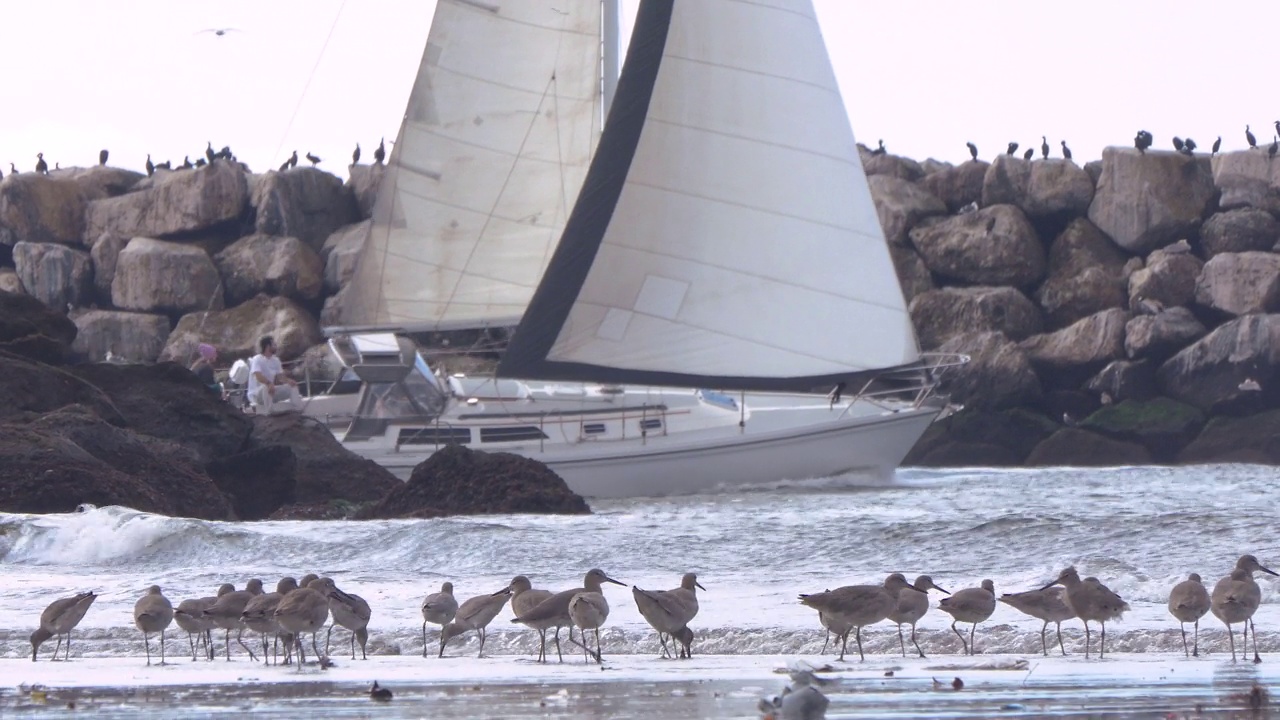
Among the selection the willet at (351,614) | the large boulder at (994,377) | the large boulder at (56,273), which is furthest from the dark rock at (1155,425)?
the willet at (351,614)

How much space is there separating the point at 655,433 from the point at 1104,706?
58.4 feet

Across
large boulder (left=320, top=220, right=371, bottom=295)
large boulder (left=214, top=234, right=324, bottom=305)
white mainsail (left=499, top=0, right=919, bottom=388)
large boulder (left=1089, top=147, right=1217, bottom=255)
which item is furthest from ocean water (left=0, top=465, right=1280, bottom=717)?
large boulder (left=214, top=234, right=324, bottom=305)

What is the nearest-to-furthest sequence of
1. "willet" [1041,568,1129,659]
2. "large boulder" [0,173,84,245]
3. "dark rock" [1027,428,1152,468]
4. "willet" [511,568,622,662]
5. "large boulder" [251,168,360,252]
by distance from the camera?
"willet" [511,568,622,662], "willet" [1041,568,1129,659], "dark rock" [1027,428,1152,468], "large boulder" [251,168,360,252], "large boulder" [0,173,84,245]

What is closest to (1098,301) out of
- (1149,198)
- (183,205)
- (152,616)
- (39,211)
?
(1149,198)

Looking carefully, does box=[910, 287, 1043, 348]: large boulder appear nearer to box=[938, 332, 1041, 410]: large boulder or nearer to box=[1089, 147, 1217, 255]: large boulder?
box=[938, 332, 1041, 410]: large boulder

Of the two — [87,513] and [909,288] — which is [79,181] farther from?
[87,513]

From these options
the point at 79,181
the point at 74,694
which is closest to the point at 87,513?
the point at 74,694

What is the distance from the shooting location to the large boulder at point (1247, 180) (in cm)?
3638

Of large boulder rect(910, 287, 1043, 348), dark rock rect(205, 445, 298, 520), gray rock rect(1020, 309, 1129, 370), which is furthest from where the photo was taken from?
large boulder rect(910, 287, 1043, 348)

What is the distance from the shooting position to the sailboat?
74.2 ft

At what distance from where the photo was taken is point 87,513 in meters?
Result: 13.3

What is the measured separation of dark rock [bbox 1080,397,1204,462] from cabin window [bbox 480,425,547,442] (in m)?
13.4

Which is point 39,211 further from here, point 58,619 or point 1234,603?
point 1234,603

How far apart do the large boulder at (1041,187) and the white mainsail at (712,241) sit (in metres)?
14.8
